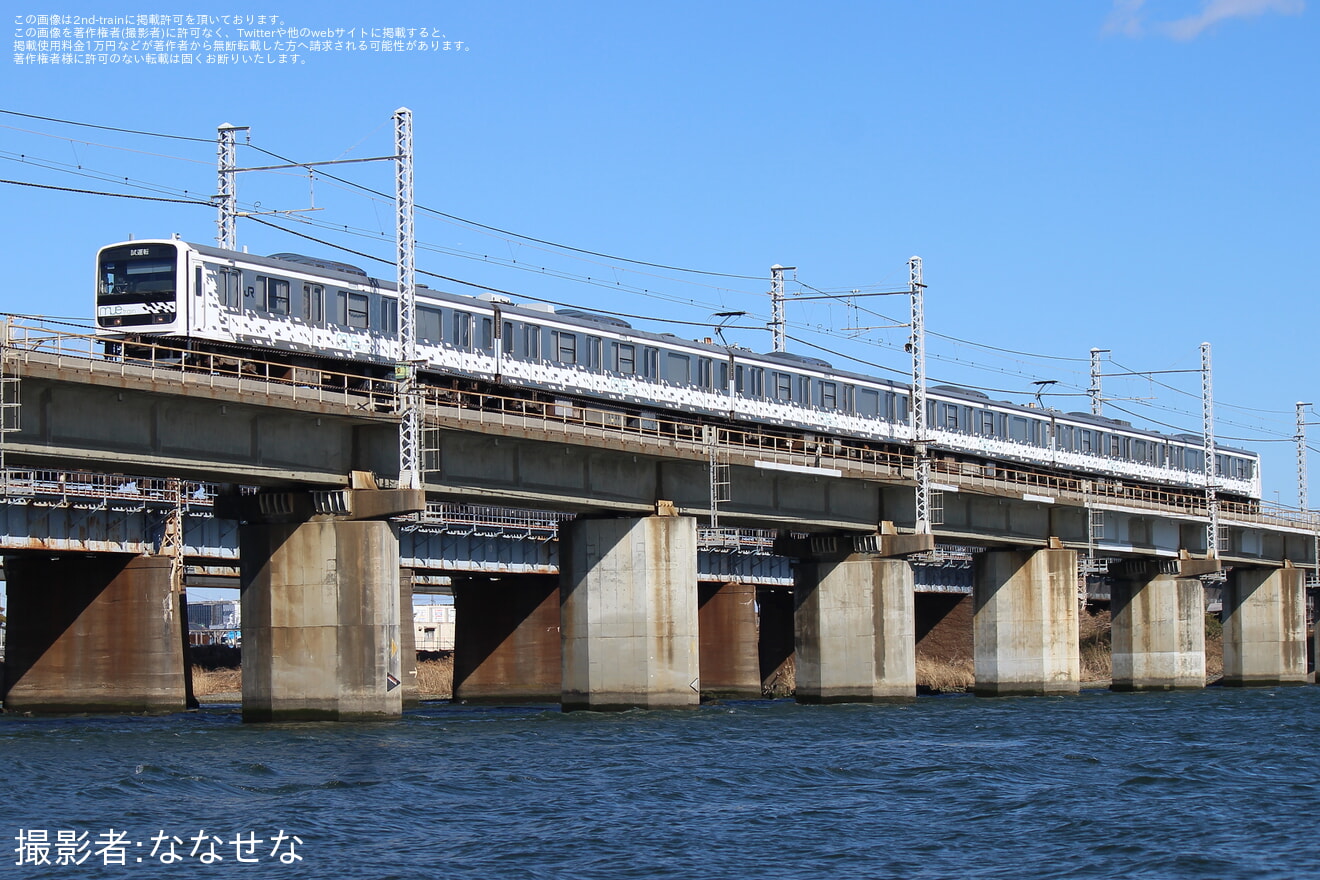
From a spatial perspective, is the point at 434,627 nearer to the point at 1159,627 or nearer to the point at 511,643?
the point at 511,643

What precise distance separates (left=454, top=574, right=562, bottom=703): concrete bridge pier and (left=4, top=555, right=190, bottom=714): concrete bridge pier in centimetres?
1742

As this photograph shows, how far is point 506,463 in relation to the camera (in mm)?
52000

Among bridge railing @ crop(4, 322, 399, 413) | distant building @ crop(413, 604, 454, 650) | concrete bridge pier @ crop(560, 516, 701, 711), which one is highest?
bridge railing @ crop(4, 322, 399, 413)

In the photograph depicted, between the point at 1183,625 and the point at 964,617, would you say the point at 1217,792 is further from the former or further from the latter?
the point at 964,617

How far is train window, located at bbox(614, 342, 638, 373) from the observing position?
6419cm

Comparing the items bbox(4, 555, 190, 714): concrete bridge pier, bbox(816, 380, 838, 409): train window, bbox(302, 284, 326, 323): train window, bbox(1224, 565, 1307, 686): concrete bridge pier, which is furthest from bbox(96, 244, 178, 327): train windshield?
bbox(1224, 565, 1307, 686): concrete bridge pier

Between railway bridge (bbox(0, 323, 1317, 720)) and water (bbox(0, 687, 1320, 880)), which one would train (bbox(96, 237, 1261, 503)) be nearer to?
railway bridge (bbox(0, 323, 1317, 720))

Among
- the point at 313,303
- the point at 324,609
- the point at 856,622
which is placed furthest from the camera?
the point at 856,622

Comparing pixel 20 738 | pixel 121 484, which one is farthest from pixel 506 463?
pixel 121 484

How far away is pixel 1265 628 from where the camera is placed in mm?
96438

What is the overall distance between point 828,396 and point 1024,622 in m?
13.2

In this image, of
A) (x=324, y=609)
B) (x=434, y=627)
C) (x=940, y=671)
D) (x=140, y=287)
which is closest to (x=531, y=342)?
(x=140, y=287)

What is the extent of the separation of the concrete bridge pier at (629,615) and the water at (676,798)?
111 inches

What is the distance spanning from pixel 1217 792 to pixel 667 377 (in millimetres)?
34959
